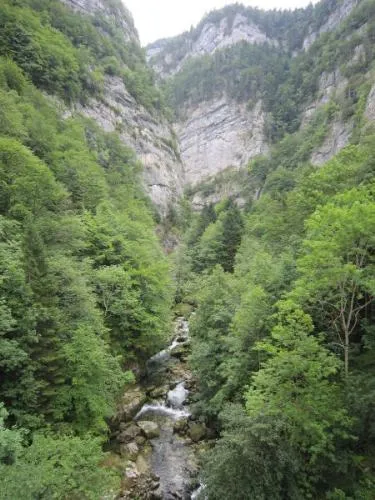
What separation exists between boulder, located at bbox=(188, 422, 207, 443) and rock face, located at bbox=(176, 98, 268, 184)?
81.2 metres

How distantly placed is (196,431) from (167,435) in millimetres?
1728

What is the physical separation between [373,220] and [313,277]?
2.97 meters

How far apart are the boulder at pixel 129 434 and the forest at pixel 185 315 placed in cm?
92

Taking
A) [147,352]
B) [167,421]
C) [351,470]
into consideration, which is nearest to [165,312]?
[147,352]

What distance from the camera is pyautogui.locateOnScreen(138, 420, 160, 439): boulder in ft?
59.2

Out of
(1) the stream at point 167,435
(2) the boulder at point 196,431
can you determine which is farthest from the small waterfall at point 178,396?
(2) the boulder at point 196,431

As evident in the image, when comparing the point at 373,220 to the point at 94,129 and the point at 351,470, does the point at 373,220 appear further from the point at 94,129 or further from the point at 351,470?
the point at 94,129

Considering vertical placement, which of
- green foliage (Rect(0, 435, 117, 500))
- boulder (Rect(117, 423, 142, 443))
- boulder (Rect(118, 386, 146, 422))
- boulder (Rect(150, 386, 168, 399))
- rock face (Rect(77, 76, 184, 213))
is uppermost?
rock face (Rect(77, 76, 184, 213))

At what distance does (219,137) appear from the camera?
10069cm


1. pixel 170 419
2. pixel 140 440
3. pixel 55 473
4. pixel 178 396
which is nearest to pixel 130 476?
pixel 140 440

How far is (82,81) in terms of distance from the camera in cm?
5850

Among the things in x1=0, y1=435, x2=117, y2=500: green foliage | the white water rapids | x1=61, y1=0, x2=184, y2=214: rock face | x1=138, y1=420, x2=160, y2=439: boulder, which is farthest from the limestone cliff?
x1=0, y1=435, x2=117, y2=500: green foliage

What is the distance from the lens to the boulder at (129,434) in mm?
17328

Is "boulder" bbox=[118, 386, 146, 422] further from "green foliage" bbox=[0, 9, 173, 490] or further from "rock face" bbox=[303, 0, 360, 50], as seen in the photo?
"rock face" bbox=[303, 0, 360, 50]
